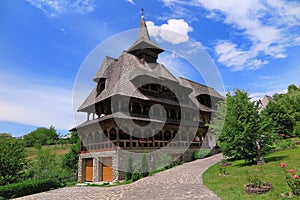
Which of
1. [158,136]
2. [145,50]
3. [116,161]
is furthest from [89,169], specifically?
[145,50]

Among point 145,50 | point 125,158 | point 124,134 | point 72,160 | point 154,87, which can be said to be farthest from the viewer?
point 72,160

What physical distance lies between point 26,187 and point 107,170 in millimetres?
6584

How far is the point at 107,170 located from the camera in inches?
848

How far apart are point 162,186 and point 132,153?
7.37 m

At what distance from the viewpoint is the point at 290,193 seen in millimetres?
8898

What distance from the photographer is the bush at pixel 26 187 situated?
701 inches

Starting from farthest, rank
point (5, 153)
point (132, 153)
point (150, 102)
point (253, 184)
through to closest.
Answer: point (150, 102) → point (5, 153) → point (132, 153) → point (253, 184)

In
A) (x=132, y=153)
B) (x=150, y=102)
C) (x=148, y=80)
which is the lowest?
(x=132, y=153)

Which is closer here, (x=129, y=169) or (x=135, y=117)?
(x=129, y=169)

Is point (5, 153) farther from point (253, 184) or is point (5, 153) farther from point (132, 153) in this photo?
point (253, 184)

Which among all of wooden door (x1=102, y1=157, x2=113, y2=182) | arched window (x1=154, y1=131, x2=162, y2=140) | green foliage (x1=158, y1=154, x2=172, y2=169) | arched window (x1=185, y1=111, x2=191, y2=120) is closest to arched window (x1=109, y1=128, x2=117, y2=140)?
wooden door (x1=102, y1=157, x2=113, y2=182)

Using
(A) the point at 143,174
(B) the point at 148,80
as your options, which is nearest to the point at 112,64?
(B) the point at 148,80

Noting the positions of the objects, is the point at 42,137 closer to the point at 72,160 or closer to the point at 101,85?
the point at 72,160

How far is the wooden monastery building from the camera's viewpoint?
21.6m
